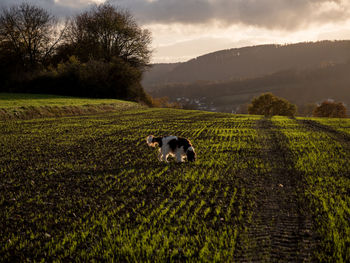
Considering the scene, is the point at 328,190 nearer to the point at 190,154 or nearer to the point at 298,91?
the point at 190,154

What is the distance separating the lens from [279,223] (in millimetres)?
5957

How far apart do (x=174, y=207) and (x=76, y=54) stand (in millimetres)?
66935

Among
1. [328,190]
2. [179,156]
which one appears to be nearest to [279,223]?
[328,190]

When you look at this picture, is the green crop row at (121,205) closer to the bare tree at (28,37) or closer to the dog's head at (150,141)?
the dog's head at (150,141)

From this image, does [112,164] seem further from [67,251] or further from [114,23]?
[114,23]

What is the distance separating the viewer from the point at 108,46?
66.5 meters

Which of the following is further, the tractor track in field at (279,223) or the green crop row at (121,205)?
the green crop row at (121,205)

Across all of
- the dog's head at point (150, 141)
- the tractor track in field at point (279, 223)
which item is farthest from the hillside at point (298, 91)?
the tractor track in field at point (279, 223)

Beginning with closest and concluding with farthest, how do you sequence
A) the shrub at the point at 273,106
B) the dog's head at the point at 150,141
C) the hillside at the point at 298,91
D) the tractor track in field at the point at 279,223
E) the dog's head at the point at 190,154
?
the tractor track in field at the point at 279,223
the dog's head at the point at 150,141
the dog's head at the point at 190,154
the shrub at the point at 273,106
the hillside at the point at 298,91

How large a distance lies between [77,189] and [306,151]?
11.9 metres

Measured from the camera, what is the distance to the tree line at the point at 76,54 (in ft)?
176

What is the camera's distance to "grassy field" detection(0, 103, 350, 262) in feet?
16.2

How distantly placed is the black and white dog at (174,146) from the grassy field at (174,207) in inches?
17.9

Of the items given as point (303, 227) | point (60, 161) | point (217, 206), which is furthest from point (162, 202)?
point (60, 161)
